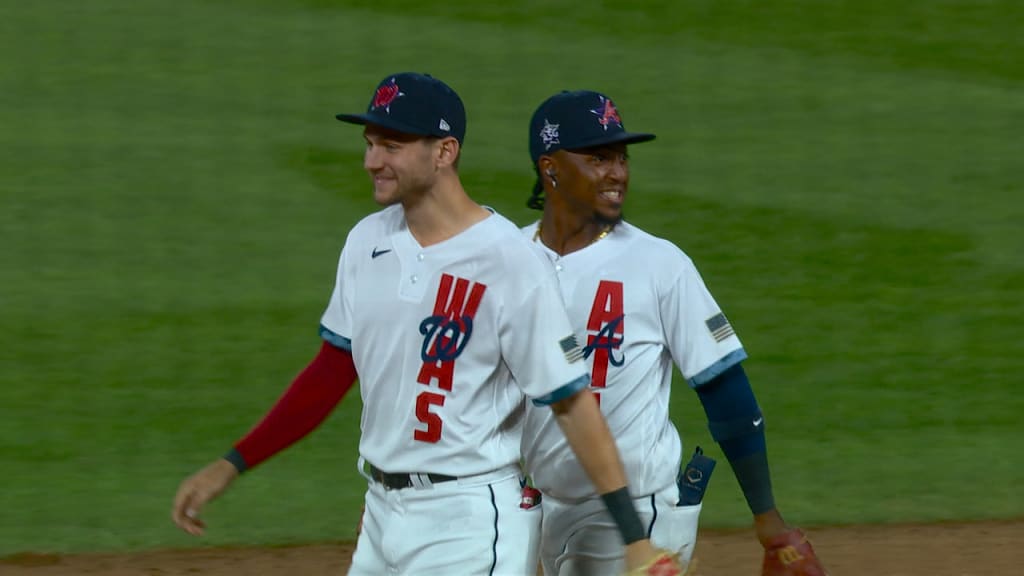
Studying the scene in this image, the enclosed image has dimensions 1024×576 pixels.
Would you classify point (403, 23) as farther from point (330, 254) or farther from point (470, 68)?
point (330, 254)

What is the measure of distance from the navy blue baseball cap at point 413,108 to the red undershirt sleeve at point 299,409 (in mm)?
633

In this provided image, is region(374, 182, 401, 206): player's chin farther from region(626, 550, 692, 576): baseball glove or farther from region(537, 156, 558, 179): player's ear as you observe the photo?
region(626, 550, 692, 576): baseball glove

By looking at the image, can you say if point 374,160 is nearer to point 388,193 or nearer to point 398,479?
point 388,193

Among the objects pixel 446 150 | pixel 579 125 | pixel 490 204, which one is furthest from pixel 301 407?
pixel 490 204

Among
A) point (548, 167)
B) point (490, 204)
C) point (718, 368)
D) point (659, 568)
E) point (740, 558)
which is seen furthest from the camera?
point (490, 204)

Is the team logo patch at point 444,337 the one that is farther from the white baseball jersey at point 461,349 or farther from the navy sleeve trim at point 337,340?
the navy sleeve trim at point 337,340

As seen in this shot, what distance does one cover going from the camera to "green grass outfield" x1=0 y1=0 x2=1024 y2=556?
25.9ft

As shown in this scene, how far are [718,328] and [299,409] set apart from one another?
3.79 ft

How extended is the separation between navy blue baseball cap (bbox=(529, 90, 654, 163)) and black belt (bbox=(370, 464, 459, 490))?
1.15 m

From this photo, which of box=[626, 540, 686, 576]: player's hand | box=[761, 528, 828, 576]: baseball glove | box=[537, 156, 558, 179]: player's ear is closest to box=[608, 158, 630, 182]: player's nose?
box=[537, 156, 558, 179]: player's ear

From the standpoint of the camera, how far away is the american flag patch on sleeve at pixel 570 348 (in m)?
3.55

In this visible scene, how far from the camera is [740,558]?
6641 mm

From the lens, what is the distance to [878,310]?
10344 mm

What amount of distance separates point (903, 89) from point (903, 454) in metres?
7.87
